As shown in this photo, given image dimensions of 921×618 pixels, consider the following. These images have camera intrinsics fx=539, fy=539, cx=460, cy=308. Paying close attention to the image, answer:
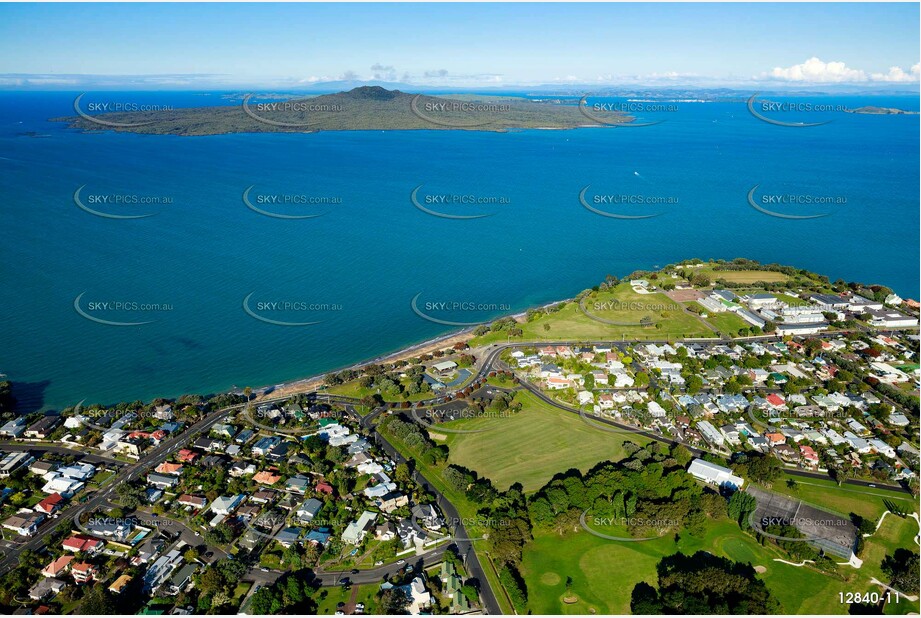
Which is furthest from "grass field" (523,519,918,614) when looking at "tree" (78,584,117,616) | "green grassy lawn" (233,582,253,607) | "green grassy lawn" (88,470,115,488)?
"green grassy lawn" (88,470,115,488)

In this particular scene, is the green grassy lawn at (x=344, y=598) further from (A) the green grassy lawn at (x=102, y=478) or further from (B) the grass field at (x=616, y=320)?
(B) the grass field at (x=616, y=320)

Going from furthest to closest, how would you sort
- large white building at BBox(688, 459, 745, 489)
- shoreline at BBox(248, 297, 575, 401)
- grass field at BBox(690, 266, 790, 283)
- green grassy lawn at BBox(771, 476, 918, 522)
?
grass field at BBox(690, 266, 790, 283), shoreline at BBox(248, 297, 575, 401), large white building at BBox(688, 459, 745, 489), green grassy lawn at BBox(771, 476, 918, 522)

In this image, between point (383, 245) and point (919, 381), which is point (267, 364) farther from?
point (919, 381)

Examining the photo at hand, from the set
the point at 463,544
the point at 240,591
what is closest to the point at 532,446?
the point at 463,544

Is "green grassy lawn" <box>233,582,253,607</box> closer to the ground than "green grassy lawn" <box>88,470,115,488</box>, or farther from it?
closer to the ground

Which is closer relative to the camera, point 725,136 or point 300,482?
point 300,482

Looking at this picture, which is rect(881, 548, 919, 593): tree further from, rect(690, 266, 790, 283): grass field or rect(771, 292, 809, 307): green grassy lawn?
rect(690, 266, 790, 283): grass field

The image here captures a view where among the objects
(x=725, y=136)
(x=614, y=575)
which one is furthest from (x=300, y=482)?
(x=725, y=136)
